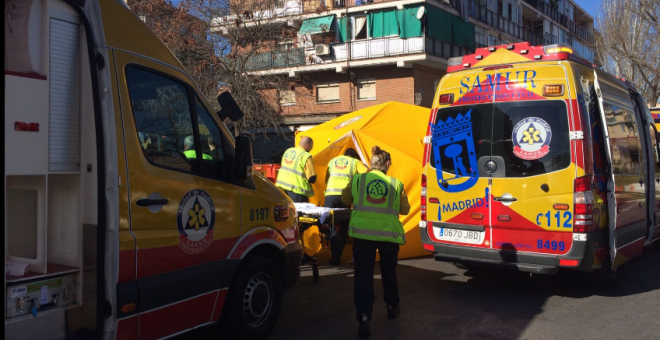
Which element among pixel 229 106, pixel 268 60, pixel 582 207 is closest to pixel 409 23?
→ pixel 268 60

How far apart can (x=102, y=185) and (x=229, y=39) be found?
1650 centimetres

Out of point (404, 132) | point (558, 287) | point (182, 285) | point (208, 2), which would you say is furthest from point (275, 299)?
point (208, 2)

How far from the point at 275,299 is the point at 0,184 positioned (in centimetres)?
262

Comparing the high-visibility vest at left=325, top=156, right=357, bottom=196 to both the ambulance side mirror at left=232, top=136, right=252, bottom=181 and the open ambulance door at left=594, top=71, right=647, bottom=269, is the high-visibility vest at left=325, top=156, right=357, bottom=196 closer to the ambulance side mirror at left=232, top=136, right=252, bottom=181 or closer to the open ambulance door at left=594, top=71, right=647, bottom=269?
the open ambulance door at left=594, top=71, right=647, bottom=269

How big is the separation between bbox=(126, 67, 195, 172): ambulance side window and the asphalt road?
1.90 metres

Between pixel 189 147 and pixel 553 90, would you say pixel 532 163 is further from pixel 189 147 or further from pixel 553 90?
pixel 189 147

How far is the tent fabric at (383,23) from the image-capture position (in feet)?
90.0

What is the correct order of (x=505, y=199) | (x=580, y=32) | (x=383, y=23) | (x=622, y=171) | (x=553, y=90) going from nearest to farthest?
(x=553, y=90) < (x=505, y=199) < (x=622, y=171) < (x=383, y=23) < (x=580, y=32)

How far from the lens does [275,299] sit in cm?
505

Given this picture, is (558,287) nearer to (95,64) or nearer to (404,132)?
(404,132)

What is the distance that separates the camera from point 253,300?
480 centimetres

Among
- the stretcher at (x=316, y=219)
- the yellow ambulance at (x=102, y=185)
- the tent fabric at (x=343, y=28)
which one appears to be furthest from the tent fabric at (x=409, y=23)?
the yellow ambulance at (x=102, y=185)

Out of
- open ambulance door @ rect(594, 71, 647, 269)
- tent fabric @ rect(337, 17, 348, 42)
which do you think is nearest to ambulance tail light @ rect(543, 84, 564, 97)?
open ambulance door @ rect(594, 71, 647, 269)

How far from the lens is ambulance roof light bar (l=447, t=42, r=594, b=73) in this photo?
622 centimetres
